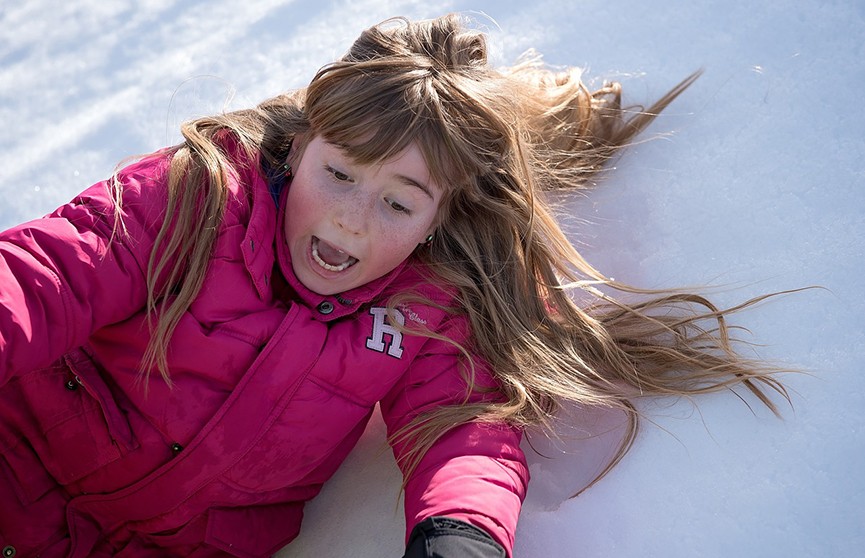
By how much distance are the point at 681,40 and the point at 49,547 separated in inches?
56.6

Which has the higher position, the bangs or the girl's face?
the bangs

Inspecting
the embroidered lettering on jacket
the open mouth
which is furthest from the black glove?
the open mouth

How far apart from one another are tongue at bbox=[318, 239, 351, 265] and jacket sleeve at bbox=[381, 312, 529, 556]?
18 cm

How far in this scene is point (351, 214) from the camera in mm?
1250

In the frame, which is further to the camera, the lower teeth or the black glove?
the lower teeth

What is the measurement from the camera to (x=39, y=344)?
1.08m

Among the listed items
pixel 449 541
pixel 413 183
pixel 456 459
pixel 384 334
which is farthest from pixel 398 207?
pixel 449 541

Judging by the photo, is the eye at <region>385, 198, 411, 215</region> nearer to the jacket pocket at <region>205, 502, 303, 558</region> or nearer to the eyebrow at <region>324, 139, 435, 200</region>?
the eyebrow at <region>324, 139, 435, 200</region>

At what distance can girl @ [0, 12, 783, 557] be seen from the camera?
121cm

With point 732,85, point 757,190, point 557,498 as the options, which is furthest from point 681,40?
point 557,498

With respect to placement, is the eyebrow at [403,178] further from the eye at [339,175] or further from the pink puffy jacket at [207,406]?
→ the pink puffy jacket at [207,406]

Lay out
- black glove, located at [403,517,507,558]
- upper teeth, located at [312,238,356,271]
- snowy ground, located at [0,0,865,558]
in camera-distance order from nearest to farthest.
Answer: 1. black glove, located at [403,517,507,558]
2. snowy ground, located at [0,0,865,558]
3. upper teeth, located at [312,238,356,271]

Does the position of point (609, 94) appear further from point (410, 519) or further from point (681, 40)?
point (410, 519)

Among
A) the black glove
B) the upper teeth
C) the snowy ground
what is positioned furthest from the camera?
the upper teeth
